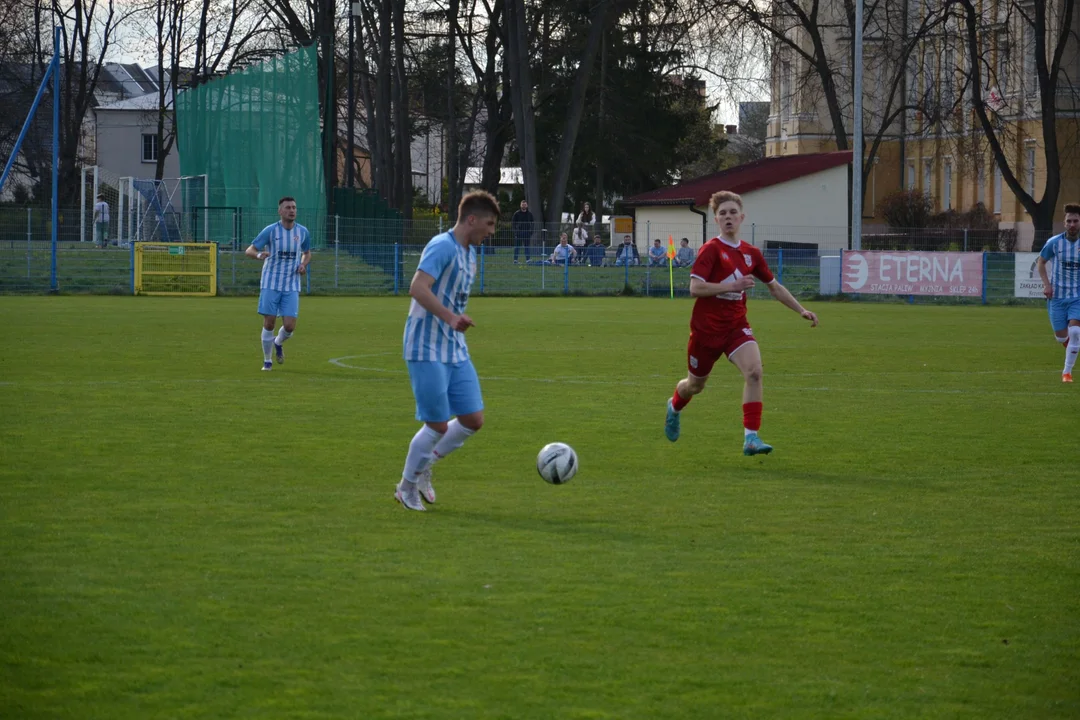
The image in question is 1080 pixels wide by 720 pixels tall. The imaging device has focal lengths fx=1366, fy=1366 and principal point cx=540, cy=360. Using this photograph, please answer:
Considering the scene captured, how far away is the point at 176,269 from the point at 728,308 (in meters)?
27.0

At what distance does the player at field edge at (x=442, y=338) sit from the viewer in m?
7.49

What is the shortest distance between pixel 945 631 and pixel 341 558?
282 centimetres

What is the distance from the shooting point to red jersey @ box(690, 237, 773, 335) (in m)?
10.0

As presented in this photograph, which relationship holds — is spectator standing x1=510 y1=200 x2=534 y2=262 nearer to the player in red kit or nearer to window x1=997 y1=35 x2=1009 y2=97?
window x1=997 y1=35 x2=1009 y2=97

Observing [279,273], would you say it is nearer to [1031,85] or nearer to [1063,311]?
[1063,311]

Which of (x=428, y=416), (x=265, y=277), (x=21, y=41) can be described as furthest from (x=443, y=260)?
(x=21, y=41)

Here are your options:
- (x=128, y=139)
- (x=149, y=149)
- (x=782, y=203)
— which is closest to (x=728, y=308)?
(x=782, y=203)

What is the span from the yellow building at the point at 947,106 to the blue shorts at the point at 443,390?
3917 cm

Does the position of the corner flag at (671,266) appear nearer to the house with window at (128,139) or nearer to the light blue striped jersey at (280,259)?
the light blue striped jersey at (280,259)

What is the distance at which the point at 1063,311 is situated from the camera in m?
15.7

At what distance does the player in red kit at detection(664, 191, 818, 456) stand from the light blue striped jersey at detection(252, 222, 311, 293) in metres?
7.56

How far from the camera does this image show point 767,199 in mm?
48625

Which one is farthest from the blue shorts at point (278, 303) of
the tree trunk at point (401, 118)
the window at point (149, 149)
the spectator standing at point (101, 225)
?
the window at point (149, 149)

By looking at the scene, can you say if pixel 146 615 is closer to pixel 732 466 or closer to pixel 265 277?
pixel 732 466
